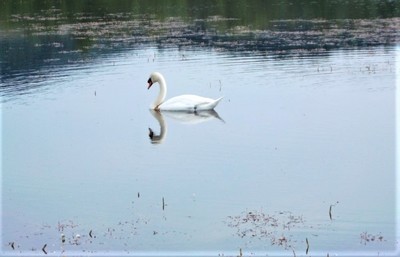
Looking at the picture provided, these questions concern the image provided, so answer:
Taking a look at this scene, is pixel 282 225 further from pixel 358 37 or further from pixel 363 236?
pixel 358 37

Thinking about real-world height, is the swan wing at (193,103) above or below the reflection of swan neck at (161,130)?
above

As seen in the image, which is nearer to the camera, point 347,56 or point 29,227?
point 29,227

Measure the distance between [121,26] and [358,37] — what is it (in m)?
13.7

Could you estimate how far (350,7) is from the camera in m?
50.8

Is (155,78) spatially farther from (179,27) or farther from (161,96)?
(179,27)

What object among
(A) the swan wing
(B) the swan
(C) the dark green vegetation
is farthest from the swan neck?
(C) the dark green vegetation

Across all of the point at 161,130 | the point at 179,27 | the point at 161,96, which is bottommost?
the point at 161,130

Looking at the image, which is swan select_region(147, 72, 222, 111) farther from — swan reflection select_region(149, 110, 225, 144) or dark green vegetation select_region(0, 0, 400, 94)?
dark green vegetation select_region(0, 0, 400, 94)

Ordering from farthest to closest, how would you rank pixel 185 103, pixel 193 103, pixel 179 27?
1. pixel 179 27
2. pixel 185 103
3. pixel 193 103

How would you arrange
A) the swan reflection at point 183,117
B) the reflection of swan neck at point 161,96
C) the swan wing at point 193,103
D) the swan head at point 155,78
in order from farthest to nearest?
the swan head at point 155,78 < the reflection of swan neck at point 161,96 < the swan wing at point 193,103 < the swan reflection at point 183,117

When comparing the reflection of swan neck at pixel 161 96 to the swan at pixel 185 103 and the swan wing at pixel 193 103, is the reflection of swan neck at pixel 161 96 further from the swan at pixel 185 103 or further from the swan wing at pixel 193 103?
the swan wing at pixel 193 103

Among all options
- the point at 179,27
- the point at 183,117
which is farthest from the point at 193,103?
the point at 179,27

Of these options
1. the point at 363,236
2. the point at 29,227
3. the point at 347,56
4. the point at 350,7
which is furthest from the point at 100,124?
the point at 350,7

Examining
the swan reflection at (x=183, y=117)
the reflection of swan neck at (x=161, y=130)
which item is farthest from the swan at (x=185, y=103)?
the reflection of swan neck at (x=161, y=130)
